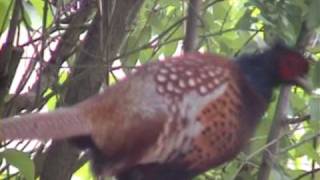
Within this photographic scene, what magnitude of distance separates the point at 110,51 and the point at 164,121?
737 millimetres

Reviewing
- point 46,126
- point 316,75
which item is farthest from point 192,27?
point 46,126

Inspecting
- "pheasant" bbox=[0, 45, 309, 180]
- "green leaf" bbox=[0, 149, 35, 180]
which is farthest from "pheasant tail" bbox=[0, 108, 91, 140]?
"green leaf" bbox=[0, 149, 35, 180]

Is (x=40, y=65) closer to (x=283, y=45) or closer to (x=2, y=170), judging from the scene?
(x=2, y=170)

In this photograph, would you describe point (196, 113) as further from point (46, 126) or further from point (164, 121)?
point (46, 126)

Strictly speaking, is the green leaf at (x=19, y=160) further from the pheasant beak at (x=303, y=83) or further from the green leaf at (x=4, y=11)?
the pheasant beak at (x=303, y=83)

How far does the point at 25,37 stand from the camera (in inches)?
88.5

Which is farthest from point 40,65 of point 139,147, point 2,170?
point 139,147

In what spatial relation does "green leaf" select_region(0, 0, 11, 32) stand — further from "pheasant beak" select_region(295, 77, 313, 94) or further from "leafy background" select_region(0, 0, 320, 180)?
"pheasant beak" select_region(295, 77, 313, 94)

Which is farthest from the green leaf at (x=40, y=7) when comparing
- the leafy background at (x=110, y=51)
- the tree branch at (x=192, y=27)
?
the tree branch at (x=192, y=27)

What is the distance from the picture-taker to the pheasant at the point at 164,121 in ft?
4.67

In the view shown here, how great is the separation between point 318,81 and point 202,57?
0.32 m

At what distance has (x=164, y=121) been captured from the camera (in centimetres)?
144

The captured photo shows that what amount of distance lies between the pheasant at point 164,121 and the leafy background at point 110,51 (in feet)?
1.12

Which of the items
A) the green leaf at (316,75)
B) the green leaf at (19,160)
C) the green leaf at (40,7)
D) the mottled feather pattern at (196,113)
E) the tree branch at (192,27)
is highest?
the green leaf at (40,7)
